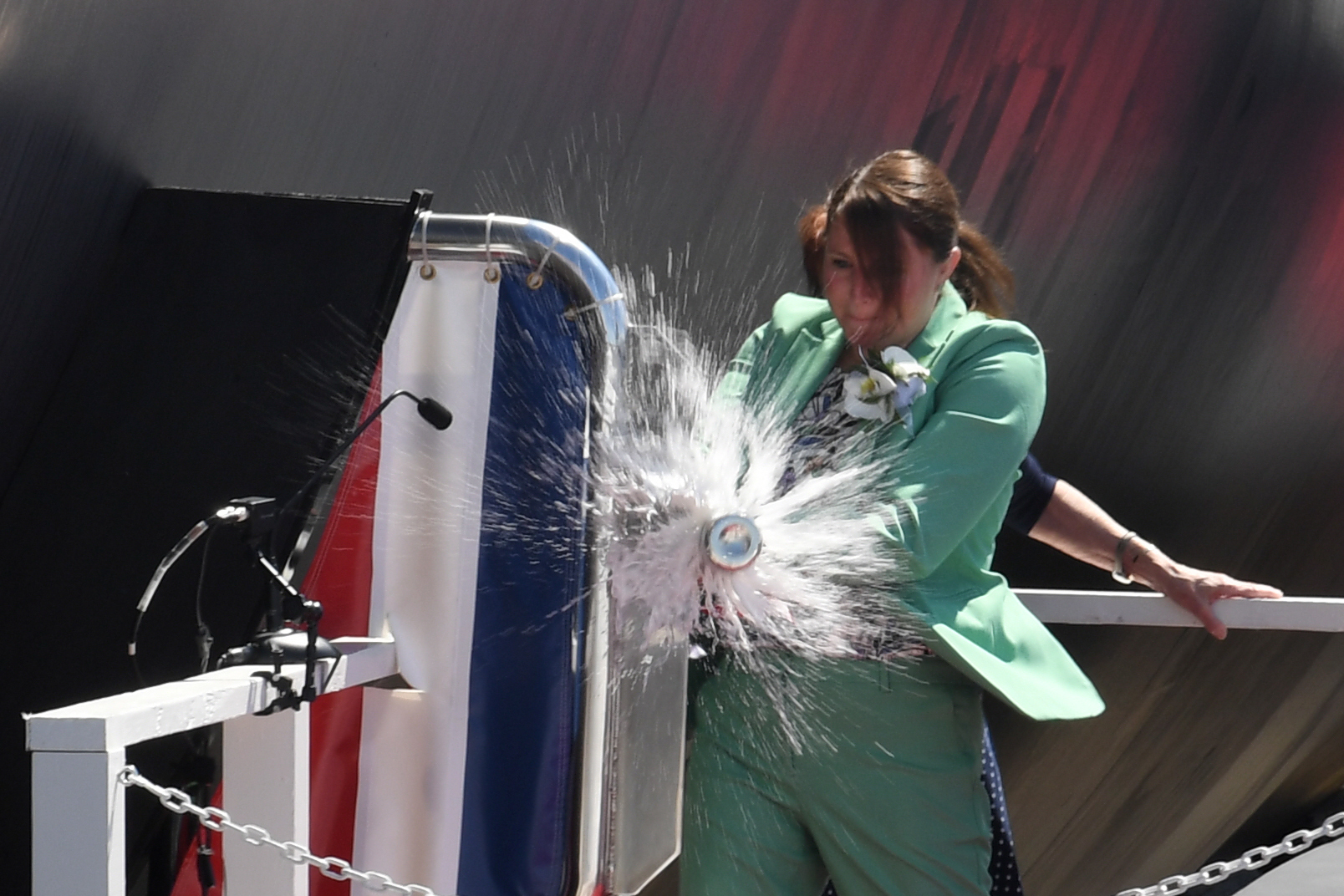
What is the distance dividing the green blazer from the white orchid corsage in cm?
2

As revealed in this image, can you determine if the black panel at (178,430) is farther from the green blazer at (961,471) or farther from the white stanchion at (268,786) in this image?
the green blazer at (961,471)

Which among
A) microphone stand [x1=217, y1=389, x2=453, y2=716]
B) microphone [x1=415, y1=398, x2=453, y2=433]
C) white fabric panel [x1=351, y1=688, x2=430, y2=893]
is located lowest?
white fabric panel [x1=351, y1=688, x2=430, y2=893]

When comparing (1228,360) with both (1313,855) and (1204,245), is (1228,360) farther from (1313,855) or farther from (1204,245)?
(1313,855)

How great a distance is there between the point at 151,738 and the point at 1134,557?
4.50 feet

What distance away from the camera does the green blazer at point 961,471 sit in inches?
64.6

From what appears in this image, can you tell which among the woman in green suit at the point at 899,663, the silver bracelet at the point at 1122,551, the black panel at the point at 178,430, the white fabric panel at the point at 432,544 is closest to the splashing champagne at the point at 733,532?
the woman in green suit at the point at 899,663

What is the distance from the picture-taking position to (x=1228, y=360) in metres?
2.98

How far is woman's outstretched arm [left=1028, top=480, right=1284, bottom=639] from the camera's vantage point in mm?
2062

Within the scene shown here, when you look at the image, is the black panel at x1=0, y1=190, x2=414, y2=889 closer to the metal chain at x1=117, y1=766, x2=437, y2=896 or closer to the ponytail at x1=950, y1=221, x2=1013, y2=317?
the metal chain at x1=117, y1=766, x2=437, y2=896

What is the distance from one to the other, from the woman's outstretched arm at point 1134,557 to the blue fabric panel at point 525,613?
0.78 metres

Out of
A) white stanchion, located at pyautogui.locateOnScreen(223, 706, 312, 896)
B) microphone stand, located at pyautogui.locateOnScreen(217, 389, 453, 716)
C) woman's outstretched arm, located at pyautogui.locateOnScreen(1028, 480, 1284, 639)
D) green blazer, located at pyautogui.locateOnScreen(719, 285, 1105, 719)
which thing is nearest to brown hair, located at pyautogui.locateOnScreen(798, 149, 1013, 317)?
green blazer, located at pyautogui.locateOnScreen(719, 285, 1105, 719)

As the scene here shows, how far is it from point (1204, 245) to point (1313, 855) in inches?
89.0

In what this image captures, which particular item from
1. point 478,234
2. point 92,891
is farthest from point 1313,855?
point 92,891

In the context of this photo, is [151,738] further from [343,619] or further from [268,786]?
[343,619]
